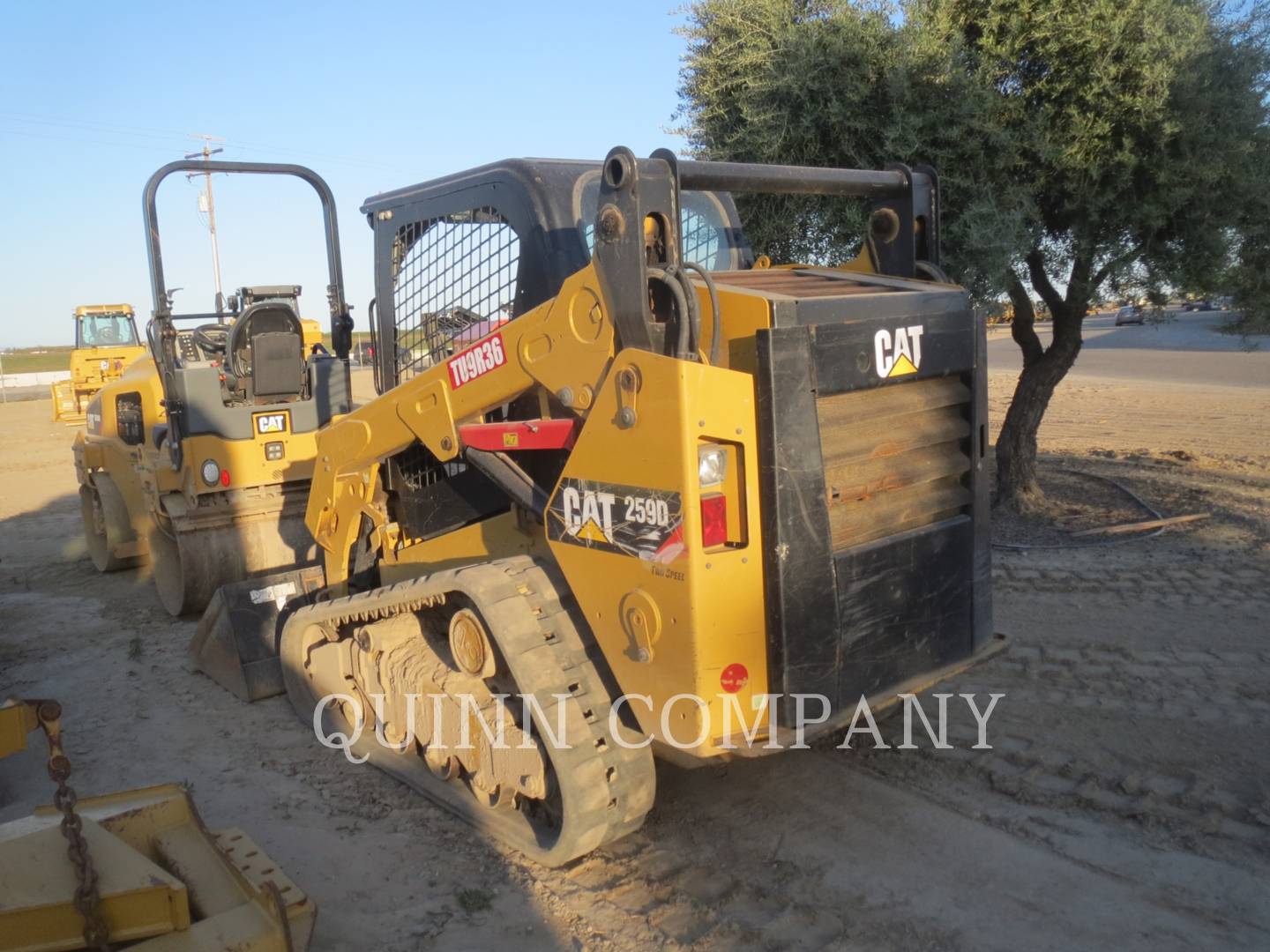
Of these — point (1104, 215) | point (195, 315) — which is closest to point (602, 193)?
point (195, 315)

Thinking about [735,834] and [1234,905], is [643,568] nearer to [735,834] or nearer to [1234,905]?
[735,834]

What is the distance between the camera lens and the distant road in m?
20.4

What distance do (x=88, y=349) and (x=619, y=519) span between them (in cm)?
2125

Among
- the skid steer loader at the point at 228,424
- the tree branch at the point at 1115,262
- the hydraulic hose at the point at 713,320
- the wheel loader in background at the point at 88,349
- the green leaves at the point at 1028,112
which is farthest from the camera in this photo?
the wheel loader in background at the point at 88,349

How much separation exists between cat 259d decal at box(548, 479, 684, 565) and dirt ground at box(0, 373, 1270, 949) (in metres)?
1.21

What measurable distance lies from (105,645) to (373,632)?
3.18 metres

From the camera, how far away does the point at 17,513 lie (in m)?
12.0

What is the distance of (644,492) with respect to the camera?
10.2ft

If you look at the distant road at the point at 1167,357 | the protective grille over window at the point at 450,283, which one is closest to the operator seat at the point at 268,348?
the protective grille over window at the point at 450,283

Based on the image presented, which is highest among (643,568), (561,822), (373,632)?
(643,568)

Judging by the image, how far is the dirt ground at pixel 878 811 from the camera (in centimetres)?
326

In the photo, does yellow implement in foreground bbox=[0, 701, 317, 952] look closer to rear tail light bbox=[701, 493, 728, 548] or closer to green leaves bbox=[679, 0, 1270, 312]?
rear tail light bbox=[701, 493, 728, 548]

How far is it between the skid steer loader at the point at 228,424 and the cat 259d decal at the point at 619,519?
3.41 m

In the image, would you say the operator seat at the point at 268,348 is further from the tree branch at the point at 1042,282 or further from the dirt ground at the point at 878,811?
the tree branch at the point at 1042,282
